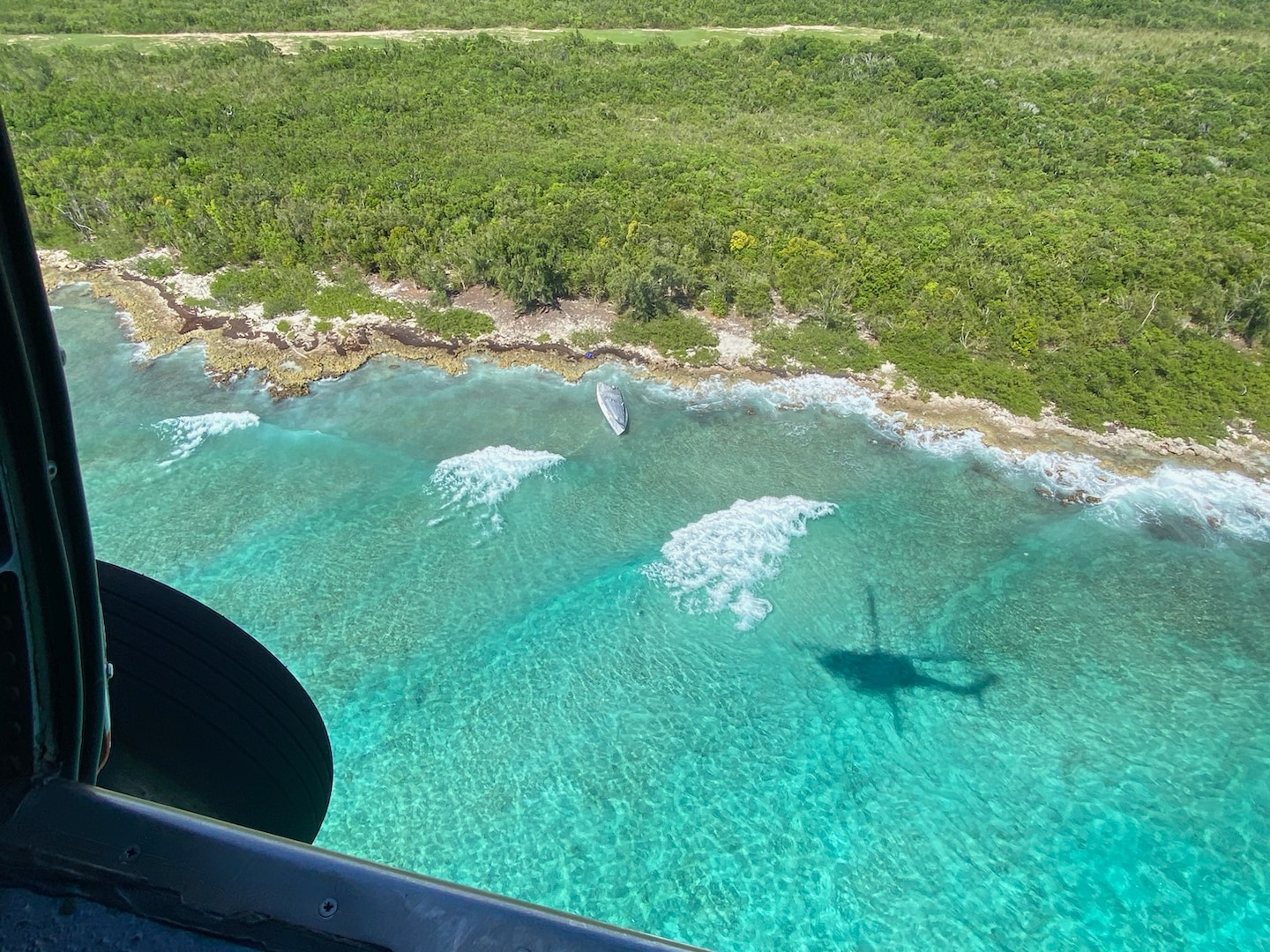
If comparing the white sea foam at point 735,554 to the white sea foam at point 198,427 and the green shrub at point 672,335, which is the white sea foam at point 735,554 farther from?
the white sea foam at point 198,427

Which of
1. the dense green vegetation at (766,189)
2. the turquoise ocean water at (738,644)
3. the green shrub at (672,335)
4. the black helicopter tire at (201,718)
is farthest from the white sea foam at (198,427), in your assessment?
the black helicopter tire at (201,718)

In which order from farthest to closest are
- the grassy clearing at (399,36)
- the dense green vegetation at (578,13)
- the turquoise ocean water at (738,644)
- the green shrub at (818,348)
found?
the dense green vegetation at (578,13)
the grassy clearing at (399,36)
the green shrub at (818,348)
the turquoise ocean water at (738,644)

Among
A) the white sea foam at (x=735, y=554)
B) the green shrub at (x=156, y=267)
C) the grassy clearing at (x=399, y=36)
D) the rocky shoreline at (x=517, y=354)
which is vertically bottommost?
the white sea foam at (x=735, y=554)

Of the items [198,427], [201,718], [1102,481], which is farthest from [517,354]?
[201,718]

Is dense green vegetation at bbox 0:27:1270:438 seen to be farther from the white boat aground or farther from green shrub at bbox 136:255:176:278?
the white boat aground

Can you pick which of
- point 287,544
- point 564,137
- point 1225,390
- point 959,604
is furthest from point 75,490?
point 564,137

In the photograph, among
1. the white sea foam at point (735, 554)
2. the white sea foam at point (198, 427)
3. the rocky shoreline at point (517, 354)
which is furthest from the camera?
the rocky shoreline at point (517, 354)

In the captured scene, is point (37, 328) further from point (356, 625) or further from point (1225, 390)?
point (1225, 390)
